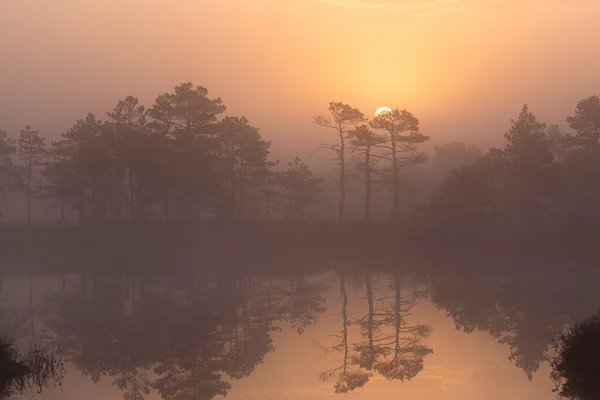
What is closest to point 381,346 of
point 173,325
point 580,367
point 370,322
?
point 370,322

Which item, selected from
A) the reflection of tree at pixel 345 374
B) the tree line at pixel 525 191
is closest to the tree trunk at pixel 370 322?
the reflection of tree at pixel 345 374

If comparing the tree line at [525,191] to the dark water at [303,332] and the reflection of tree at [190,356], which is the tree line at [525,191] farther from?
the reflection of tree at [190,356]

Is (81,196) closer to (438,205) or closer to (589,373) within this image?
(438,205)

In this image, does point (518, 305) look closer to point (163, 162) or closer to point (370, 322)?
point (370, 322)

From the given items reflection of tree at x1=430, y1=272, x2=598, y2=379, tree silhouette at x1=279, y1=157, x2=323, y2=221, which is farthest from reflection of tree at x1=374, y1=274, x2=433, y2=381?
tree silhouette at x1=279, y1=157, x2=323, y2=221

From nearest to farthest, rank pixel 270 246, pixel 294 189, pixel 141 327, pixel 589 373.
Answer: pixel 589 373, pixel 141 327, pixel 270 246, pixel 294 189

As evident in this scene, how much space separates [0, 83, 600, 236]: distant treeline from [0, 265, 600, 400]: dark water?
1738 centimetres

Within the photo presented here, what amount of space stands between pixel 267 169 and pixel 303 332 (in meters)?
54.4

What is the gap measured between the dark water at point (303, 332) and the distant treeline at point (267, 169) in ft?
57.0

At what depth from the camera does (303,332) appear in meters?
26.3

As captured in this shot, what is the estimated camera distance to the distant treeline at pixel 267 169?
2437 inches

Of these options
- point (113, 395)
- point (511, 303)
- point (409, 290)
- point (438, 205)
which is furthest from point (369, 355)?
point (438, 205)

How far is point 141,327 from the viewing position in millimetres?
27516

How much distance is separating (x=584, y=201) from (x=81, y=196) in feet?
162
